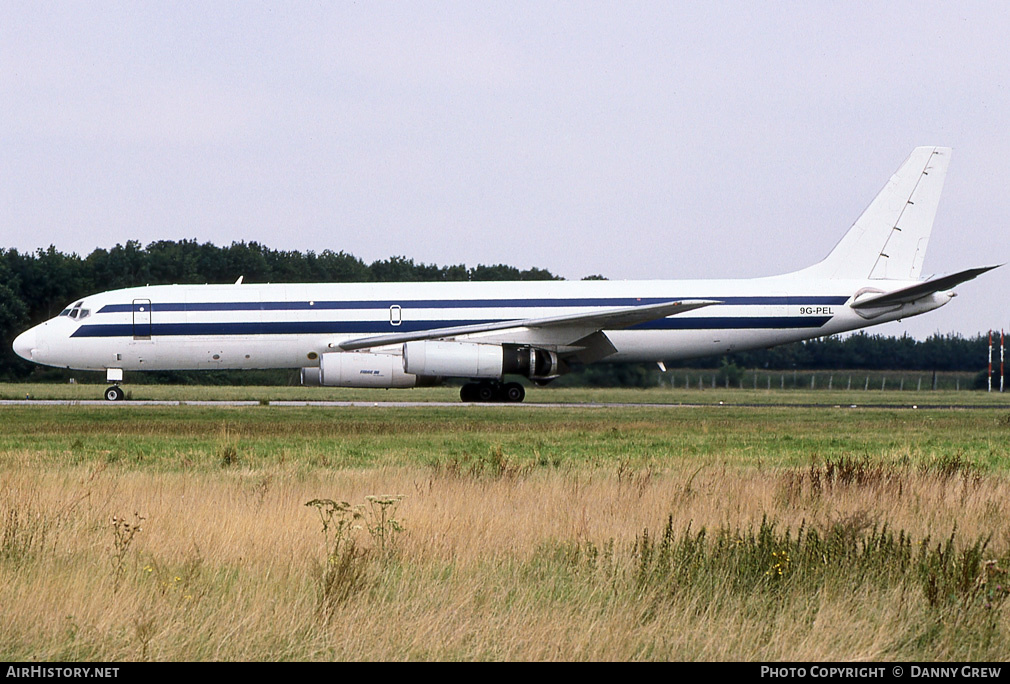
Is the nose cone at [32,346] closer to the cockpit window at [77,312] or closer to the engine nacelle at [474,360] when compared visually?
the cockpit window at [77,312]

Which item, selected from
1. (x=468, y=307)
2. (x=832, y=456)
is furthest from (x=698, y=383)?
(x=832, y=456)

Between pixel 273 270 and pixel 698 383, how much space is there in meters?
34.6

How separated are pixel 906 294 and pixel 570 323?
9.29 m

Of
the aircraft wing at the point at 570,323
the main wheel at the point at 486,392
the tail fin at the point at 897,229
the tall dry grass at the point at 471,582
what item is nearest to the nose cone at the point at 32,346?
the aircraft wing at the point at 570,323

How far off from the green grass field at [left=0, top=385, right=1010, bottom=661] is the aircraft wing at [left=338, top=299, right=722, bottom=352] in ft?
47.7

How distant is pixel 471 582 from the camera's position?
6.94 meters

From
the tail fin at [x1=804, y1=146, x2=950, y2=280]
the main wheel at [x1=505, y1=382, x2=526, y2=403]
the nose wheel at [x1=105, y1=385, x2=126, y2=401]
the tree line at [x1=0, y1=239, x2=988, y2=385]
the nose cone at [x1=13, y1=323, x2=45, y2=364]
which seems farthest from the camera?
the tree line at [x1=0, y1=239, x2=988, y2=385]

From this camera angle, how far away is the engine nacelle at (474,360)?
28.0m

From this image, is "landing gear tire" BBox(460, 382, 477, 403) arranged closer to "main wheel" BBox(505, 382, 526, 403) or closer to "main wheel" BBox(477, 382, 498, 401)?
"main wheel" BBox(477, 382, 498, 401)

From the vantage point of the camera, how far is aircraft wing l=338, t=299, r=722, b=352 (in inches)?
1133

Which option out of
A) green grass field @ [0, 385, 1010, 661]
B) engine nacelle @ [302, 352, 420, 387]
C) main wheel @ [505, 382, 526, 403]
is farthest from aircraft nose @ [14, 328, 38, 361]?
green grass field @ [0, 385, 1010, 661]

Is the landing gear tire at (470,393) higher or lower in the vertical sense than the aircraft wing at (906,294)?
lower

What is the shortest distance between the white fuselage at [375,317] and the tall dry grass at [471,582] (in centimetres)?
1922

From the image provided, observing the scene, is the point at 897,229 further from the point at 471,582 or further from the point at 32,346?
the point at 471,582
